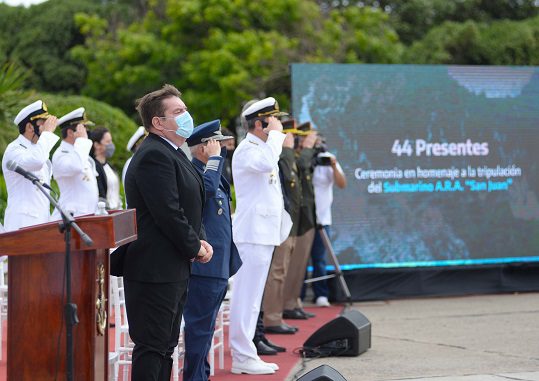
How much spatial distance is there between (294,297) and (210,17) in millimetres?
15815

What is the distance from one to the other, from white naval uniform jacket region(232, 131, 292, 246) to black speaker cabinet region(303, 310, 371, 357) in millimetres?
978

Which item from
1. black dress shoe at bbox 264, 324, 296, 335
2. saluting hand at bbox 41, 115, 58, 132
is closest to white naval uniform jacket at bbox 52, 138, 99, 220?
saluting hand at bbox 41, 115, 58, 132

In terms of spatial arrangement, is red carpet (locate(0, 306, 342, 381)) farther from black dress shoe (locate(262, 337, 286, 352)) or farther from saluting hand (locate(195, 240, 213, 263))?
saluting hand (locate(195, 240, 213, 263))

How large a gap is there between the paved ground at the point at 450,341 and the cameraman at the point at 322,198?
521 mm

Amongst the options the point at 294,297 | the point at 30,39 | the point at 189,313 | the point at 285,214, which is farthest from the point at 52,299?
the point at 30,39

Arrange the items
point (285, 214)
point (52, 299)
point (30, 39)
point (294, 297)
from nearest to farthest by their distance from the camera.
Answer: point (52, 299) < point (285, 214) < point (294, 297) < point (30, 39)

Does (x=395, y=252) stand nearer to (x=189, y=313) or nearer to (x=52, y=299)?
(x=189, y=313)

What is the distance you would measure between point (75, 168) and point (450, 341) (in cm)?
383

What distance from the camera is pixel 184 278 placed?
4930mm

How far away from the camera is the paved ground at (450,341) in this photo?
720 centimetres

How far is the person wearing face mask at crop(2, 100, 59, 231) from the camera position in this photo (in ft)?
25.8

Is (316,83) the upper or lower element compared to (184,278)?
upper

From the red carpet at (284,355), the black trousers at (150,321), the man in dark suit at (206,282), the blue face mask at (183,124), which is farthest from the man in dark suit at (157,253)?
the red carpet at (284,355)

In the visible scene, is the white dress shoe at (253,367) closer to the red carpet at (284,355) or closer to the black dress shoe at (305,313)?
the red carpet at (284,355)
